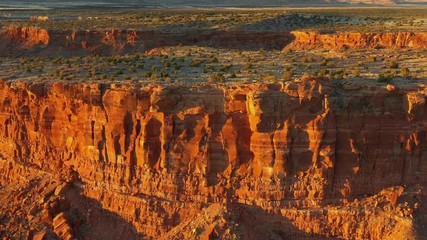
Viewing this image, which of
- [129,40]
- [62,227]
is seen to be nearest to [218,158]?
[62,227]

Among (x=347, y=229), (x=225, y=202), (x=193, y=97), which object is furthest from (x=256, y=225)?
(x=193, y=97)

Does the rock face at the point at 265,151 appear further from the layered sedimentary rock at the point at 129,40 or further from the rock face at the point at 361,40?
the layered sedimentary rock at the point at 129,40

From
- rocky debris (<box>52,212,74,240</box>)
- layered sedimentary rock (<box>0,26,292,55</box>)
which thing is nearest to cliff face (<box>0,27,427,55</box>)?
layered sedimentary rock (<box>0,26,292,55</box>)

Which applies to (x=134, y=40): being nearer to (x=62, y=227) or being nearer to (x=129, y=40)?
(x=129, y=40)

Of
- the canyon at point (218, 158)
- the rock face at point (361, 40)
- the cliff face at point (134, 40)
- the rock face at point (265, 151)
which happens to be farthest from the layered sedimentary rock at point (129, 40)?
the rock face at point (265, 151)

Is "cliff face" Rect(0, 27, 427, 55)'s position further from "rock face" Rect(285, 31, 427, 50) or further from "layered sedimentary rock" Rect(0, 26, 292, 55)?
"rock face" Rect(285, 31, 427, 50)
